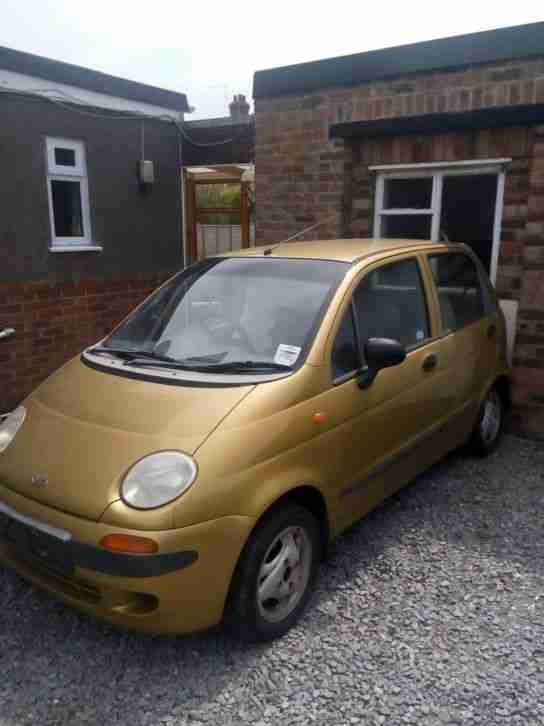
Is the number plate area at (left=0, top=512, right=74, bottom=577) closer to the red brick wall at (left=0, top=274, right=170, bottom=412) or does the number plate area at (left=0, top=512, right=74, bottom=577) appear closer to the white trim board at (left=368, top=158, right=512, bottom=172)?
the white trim board at (left=368, top=158, right=512, bottom=172)

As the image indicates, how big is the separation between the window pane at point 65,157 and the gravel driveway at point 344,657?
20.1 ft

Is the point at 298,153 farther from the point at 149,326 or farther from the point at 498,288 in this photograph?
the point at 149,326

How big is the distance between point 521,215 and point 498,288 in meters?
0.68

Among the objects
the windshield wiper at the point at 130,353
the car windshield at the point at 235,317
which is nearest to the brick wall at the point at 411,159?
the car windshield at the point at 235,317

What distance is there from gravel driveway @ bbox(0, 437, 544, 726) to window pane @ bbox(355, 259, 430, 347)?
1287mm

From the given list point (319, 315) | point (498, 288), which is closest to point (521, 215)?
point (498, 288)

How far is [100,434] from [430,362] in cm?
216

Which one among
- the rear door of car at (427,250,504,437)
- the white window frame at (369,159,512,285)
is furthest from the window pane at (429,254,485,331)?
the white window frame at (369,159,512,285)

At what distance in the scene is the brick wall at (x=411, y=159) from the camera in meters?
5.29

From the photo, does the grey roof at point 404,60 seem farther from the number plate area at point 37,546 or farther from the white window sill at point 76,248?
the number plate area at point 37,546

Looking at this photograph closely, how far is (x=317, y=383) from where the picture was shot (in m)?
3.08

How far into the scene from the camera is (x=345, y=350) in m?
3.32

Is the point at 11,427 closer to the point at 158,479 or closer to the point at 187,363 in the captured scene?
the point at 187,363

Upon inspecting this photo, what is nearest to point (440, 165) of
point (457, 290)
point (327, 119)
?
point (327, 119)
